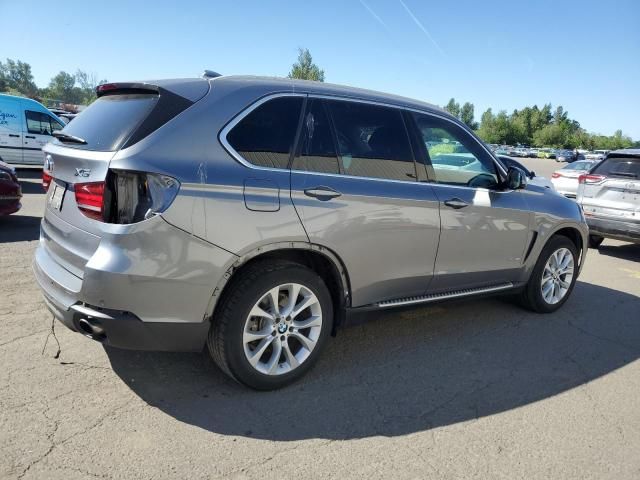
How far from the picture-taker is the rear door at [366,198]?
3.08 m

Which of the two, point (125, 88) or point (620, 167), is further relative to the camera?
point (620, 167)

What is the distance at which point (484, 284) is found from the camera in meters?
4.31

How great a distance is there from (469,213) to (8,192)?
21.6ft

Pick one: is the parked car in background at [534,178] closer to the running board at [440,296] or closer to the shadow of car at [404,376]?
the running board at [440,296]

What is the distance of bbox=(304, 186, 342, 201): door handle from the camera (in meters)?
3.01

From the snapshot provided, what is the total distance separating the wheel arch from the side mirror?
191 centimetres

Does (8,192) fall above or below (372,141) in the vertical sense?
below

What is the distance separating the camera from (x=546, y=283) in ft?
16.1

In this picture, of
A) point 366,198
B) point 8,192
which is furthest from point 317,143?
point 8,192

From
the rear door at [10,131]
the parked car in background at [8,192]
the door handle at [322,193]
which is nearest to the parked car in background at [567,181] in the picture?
the door handle at [322,193]

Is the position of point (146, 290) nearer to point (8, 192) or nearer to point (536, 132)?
point (8, 192)

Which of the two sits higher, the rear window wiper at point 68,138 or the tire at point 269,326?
the rear window wiper at point 68,138

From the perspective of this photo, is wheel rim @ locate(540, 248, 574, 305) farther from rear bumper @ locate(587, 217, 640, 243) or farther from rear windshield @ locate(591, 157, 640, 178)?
rear windshield @ locate(591, 157, 640, 178)

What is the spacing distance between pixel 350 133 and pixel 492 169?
62.8 inches
